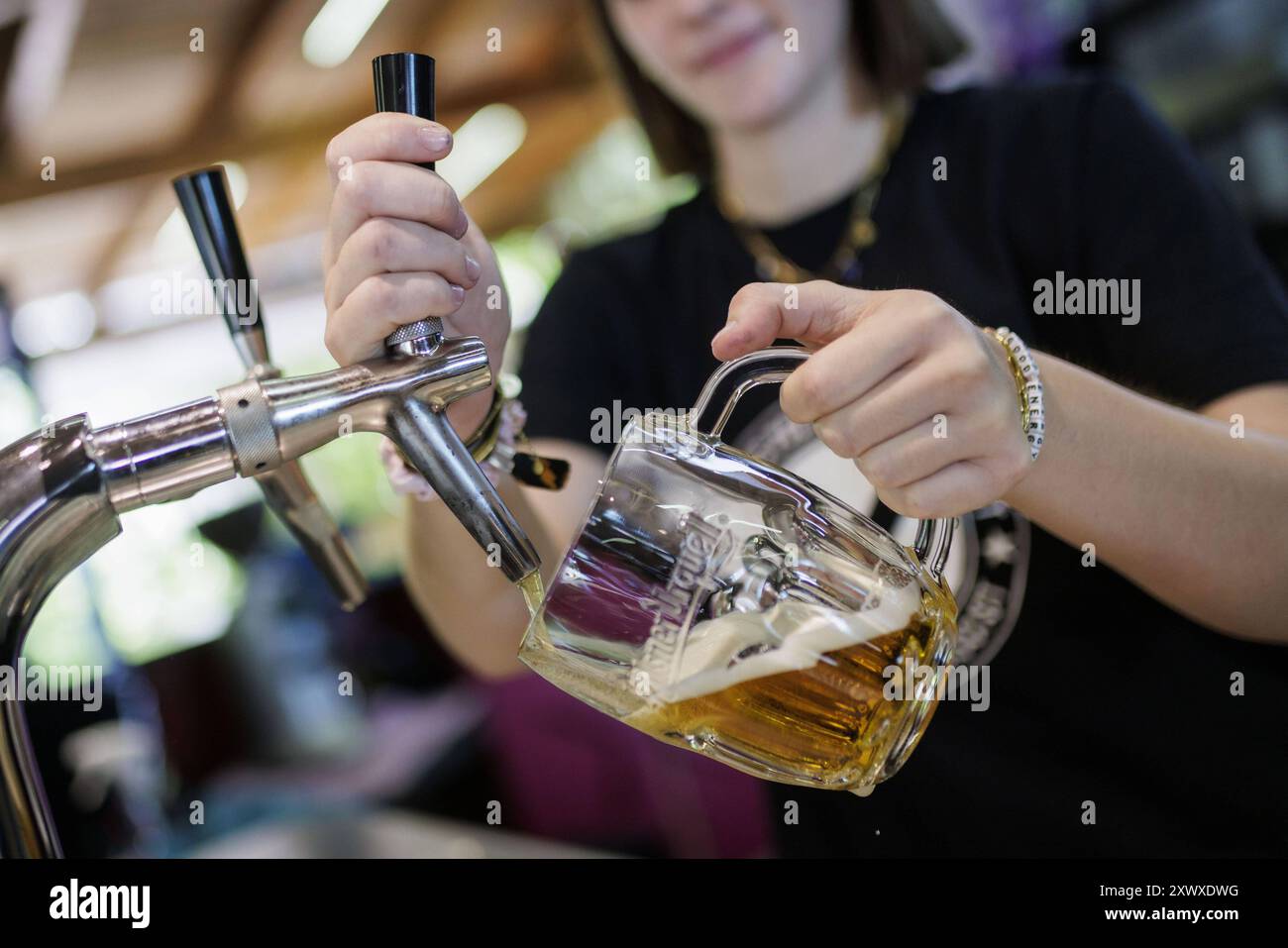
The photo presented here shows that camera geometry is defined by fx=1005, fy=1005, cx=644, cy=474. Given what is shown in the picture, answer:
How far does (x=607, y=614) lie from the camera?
441mm

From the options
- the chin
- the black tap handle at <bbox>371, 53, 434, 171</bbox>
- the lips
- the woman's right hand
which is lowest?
the woman's right hand

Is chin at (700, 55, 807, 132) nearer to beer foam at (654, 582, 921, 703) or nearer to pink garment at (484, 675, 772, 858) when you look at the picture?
beer foam at (654, 582, 921, 703)

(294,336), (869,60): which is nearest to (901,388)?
(869,60)

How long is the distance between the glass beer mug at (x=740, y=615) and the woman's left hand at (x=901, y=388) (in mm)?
22

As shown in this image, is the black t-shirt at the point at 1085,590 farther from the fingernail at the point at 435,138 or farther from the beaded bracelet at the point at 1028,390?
the fingernail at the point at 435,138

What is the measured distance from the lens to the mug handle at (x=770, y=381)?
0.47 m

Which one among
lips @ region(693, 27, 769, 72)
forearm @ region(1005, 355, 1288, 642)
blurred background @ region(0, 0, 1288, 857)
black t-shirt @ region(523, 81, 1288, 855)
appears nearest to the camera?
forearm @ region(1005, 355, 1288, 642)

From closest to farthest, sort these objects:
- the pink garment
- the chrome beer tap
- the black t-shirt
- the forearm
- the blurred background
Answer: the chrome beer tap, the forearm, the black t-shirt, the blurred background, the pink garment

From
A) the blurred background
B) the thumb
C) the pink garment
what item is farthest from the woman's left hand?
the pink garment

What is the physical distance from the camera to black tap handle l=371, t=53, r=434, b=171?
18.2 inches
